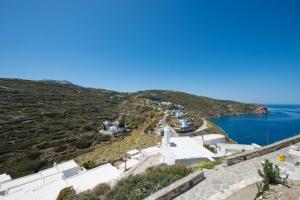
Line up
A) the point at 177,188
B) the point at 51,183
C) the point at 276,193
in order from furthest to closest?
the point at 51,183, the point at 177,188, the point at 276,193

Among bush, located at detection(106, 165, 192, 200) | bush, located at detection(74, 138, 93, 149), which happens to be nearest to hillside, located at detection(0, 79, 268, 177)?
bush, located at detection(74, 138, 93, 149)

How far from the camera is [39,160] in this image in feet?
89.6

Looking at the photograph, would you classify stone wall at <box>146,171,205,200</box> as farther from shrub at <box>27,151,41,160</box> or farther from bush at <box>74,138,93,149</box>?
bush at <box>74,138,93,149</box>

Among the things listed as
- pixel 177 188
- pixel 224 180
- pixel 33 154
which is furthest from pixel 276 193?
pixel 33 154

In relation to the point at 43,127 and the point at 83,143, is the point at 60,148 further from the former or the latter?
the point at 43,127

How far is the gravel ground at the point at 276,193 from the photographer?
482 centimetres

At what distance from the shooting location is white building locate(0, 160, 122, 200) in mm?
12902

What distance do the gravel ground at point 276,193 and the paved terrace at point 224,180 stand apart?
0.25 metres

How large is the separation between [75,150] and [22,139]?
11.4m

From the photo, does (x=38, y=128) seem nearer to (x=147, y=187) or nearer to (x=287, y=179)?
(x=147, y=187)

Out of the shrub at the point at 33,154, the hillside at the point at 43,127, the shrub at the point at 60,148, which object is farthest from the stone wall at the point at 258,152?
the shrub at the point at 60,148

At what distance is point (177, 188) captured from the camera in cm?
563

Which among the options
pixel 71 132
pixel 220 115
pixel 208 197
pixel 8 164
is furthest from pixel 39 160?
pixel 220 115

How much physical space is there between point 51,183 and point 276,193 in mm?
15904
